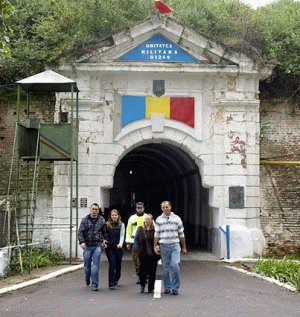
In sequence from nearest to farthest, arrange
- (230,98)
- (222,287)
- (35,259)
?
(222,287) → (35,259) → (230,98)

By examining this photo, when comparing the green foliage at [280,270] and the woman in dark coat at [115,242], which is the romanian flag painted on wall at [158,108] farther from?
the woman in dark coat at [115,242]

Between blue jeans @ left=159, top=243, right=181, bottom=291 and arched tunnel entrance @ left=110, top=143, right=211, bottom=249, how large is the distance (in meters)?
9.22

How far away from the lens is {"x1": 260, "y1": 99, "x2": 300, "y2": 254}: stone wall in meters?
17.9

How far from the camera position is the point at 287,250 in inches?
703

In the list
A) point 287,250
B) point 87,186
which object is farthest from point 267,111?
point 87,186

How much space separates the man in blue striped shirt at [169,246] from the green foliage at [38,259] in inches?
171

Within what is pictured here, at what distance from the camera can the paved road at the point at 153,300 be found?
8406 mm

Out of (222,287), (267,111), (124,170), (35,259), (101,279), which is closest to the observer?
(222,287)

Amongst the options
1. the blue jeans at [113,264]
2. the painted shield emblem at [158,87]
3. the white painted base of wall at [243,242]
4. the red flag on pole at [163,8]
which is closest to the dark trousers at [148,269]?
A: the blue jeans at [113,264]

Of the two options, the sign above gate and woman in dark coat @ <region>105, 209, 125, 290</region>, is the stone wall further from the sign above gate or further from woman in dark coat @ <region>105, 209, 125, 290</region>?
woman in dark coat @ <region>105, 209, 125, 290</region>

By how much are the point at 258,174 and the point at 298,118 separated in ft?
8.24

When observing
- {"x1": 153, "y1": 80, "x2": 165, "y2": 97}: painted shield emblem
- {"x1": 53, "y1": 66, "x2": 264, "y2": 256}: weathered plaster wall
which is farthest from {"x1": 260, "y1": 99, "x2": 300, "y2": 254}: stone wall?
{"x1": 153, "y1": 80, "x2": 165, "y2": 97}: painted shield emblem

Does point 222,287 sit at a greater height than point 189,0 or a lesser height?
lesser

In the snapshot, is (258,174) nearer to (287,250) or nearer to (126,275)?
(287,250)
